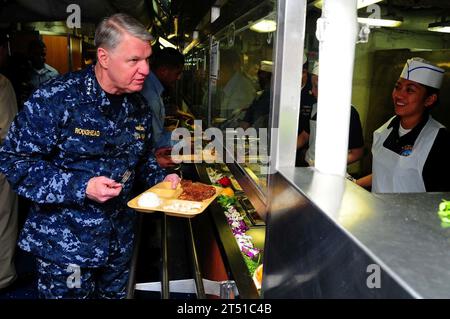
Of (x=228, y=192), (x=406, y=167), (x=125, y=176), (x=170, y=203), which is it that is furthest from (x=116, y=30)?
(x=406, y=167)

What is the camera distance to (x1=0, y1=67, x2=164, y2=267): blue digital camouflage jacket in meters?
1.75

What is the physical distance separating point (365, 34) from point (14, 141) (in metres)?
1.64

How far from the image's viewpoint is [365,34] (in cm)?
106

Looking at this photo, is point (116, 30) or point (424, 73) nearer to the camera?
point (116, 30)

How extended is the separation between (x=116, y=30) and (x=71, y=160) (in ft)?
2.29

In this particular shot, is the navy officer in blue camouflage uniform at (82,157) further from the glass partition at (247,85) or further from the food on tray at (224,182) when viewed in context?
the food on tray at (224,182)

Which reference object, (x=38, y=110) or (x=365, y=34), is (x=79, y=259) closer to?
Result: (x=38, y=110)

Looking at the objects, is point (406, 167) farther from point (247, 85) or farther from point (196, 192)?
point (196, 192)

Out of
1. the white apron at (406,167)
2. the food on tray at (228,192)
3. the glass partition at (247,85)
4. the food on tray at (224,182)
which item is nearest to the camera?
the glass partition at (247,85)

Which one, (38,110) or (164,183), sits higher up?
(38,110)

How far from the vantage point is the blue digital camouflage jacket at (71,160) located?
175cm

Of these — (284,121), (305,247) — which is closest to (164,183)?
(284,121)

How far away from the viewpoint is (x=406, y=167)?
2.31 metres

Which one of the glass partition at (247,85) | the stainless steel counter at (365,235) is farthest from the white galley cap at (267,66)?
the stainless steel counter at (365,235)
